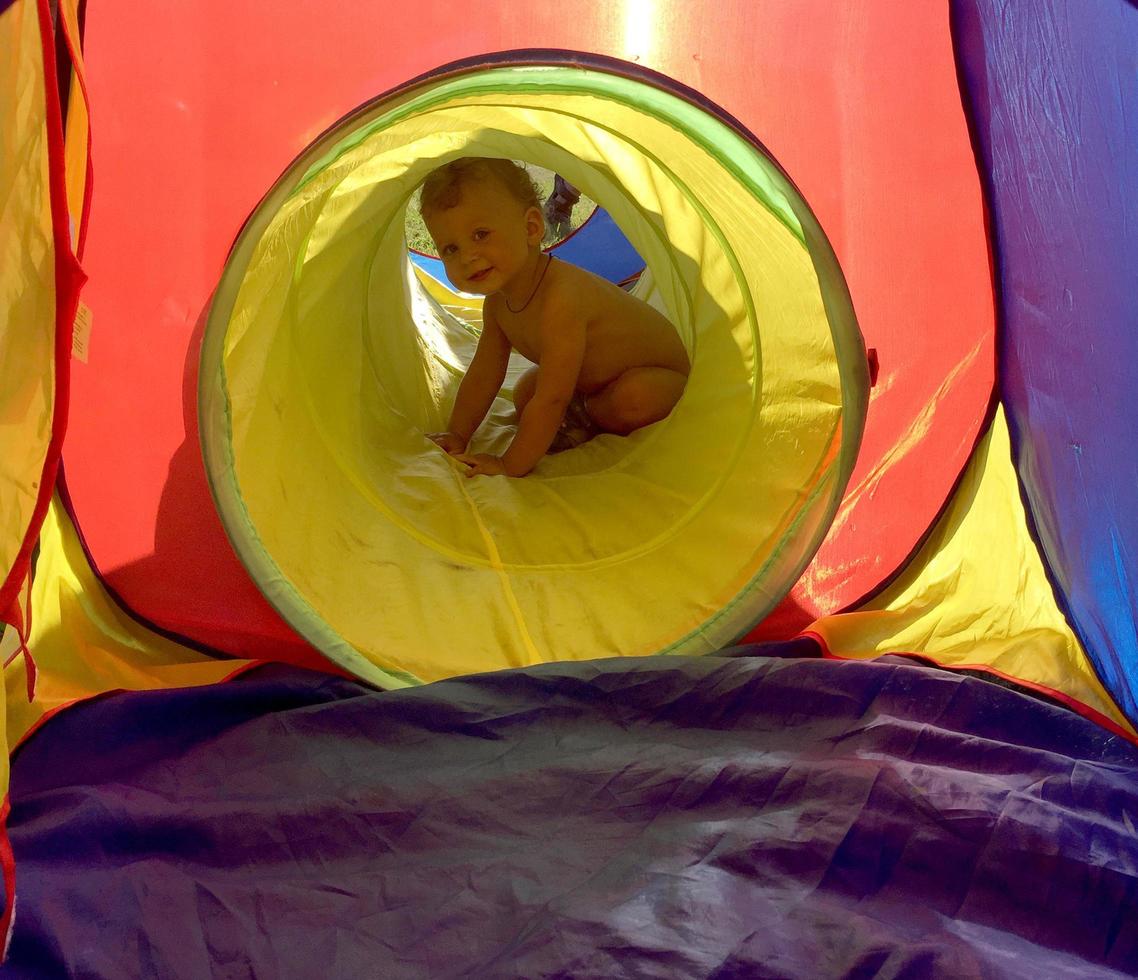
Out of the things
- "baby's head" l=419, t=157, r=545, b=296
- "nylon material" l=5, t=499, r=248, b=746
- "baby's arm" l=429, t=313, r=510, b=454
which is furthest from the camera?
"baby's arm" l=429, t=313, r=510, b=454

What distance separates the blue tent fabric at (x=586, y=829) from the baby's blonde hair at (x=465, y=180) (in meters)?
0.80

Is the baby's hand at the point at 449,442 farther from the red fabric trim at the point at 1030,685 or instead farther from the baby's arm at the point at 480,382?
the red fabric trim at the point at 1030,685

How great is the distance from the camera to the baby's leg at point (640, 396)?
1.69m

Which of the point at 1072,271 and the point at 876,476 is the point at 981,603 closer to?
the point at 876,476

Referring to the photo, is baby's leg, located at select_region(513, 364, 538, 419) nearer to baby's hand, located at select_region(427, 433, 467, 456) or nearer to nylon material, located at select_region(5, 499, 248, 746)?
baby's hand, located at select_region(427, 433, 467, 456)

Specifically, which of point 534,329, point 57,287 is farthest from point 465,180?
point 57,287

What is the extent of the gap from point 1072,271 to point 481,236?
0.86 meters

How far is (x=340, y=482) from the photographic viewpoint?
4.72 ft

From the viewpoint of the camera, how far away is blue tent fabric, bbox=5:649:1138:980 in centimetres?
74

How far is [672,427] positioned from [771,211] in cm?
49

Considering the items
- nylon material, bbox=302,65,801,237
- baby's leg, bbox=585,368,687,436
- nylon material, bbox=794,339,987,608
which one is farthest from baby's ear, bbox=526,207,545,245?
nylon material, bbox=794,339,987,608

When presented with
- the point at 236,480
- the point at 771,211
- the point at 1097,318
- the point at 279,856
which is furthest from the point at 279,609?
the point at 1097,318

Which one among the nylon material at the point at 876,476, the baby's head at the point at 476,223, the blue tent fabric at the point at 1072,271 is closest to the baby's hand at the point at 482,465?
the baby's head at the point at 476,223

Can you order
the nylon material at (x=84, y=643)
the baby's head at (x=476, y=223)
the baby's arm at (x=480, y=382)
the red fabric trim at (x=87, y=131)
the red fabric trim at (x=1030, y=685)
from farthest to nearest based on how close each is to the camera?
the baby's arm at (x=480, y=382), the baby's head at (x=476, y=223), the nylon material at (x=84, y=643), the red fabric trim at (x=1030, y=685), the red fabric trim at (x=87, y=131)
